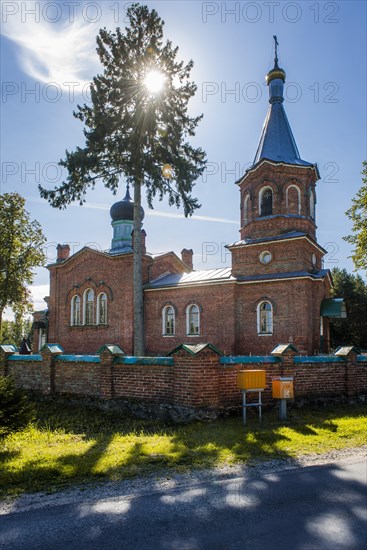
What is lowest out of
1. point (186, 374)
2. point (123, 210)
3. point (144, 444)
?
point (144, 444)

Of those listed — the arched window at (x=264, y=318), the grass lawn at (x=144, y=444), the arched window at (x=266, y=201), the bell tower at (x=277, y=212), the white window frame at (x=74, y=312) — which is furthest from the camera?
the white window frame at (x=74, y=312)

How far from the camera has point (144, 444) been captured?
686cm

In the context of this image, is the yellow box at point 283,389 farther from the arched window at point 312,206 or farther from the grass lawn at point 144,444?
the arched window at point 312,206

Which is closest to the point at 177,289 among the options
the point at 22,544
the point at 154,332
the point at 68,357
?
the point at 154,332

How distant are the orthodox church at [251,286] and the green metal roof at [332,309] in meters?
0.05

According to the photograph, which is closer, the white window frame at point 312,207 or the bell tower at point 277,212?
the bell tower at point 277,212

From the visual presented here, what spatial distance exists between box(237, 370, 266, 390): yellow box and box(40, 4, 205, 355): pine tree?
730cm

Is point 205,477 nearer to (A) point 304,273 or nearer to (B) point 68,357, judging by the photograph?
(B) point 68,357

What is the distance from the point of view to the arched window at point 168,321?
20.2 m

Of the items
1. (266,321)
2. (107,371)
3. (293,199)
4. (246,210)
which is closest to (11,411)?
(107,371)

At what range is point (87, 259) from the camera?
23.3 metres

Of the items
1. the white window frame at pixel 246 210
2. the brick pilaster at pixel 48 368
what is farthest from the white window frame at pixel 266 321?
the brick pilaster at pixel 48 368

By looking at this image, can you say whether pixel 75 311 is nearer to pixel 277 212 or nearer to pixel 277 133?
pixel 277 212

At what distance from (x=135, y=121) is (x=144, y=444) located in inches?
482
